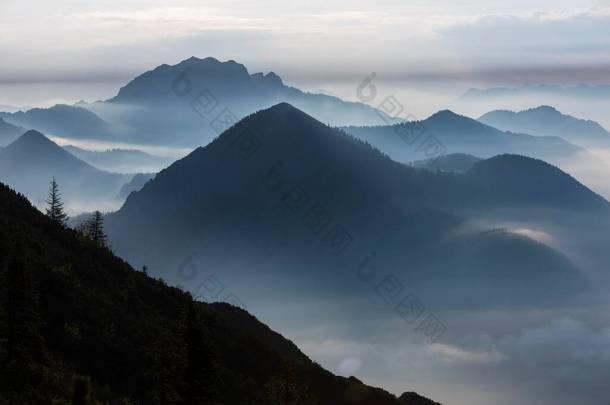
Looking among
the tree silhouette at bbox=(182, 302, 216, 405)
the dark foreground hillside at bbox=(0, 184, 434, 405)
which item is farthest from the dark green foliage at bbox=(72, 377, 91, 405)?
the tree silhouette at bbox=(182, 302, 216, 405)

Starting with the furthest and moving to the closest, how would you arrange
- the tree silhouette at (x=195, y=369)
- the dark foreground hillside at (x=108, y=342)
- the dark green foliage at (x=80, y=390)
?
the dark foreground hillside at (x=108, y=342) < the tree silhouette at (x=195, y=369) < the dark green foliage at (x=80, y=390)

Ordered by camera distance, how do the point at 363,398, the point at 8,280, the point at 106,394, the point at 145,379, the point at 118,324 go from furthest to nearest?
1. the point at 363,398
2. the point at 118,324
3. the point at 145,379
4. the point at 106,394
5. the point at 8,280

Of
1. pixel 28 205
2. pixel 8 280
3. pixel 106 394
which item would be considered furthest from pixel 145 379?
pixel 28 205

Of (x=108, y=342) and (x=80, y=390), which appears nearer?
(x=80, y=390)

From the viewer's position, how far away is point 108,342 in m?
84.5

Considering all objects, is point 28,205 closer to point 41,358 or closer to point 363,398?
point 41,358

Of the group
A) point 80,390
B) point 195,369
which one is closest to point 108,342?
point 195,369

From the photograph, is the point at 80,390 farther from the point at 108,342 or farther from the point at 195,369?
the point at 108,342

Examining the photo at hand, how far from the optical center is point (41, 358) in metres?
67.9

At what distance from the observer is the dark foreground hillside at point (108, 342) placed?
61.6 meters

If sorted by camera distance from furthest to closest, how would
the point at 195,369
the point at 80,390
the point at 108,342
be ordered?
the point at 108,342 < the point at 195,369 < the point at 80,390

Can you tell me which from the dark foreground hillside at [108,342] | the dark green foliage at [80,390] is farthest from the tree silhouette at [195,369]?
the dark green foliage at [80,390]

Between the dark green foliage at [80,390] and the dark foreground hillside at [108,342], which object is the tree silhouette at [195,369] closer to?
Answer: the dark foreground hillside at [108,342]

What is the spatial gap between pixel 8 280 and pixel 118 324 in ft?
82.5
